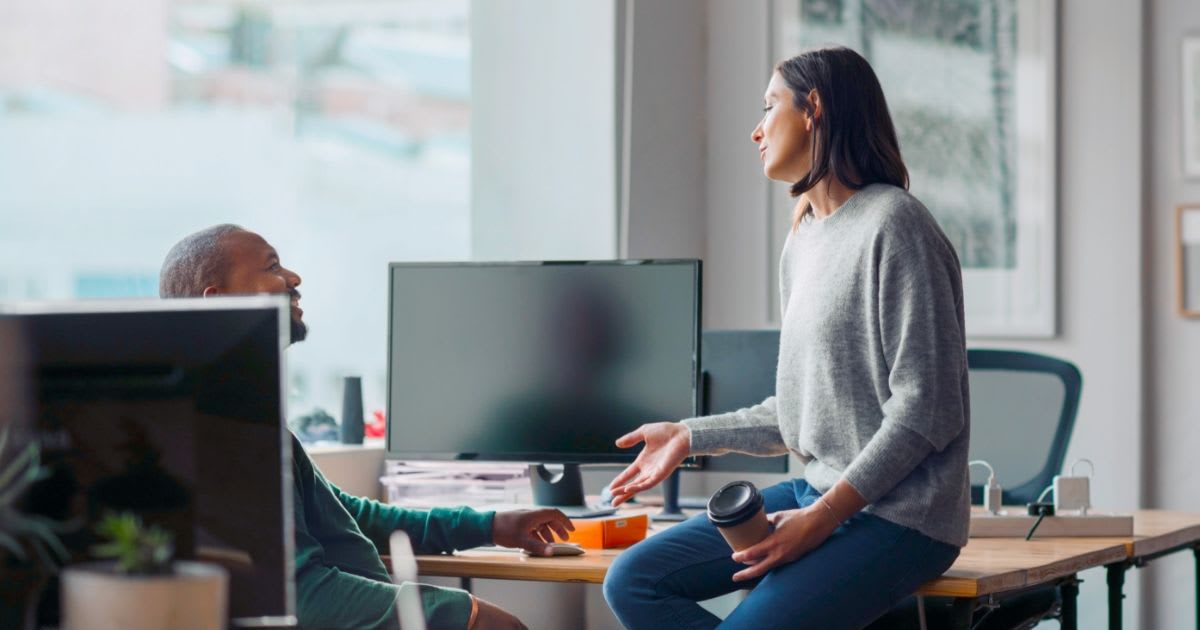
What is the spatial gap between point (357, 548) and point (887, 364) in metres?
0.77

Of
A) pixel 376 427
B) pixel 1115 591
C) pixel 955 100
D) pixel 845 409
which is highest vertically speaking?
pixel 955 100

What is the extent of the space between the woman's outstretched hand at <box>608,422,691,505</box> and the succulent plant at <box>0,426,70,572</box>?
109 centimetres

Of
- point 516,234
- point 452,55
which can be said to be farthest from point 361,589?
point 452,55

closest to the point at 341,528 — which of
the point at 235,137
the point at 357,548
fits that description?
the point at 357,548

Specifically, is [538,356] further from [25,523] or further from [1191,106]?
[1191,106]

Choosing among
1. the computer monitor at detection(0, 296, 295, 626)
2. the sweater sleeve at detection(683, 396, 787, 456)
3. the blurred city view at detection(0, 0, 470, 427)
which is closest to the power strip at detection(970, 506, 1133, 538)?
the sweater sleeve at detection(683, 396, 787, 456)

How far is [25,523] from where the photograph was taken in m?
1.07

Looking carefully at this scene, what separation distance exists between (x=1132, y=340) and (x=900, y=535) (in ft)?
6.66

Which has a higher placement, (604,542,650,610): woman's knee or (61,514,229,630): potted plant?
(61,514,229,630): potted plant

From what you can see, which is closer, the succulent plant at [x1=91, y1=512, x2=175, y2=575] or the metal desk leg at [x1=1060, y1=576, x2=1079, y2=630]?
the succulent plant at [x1=91, y1=512, x2=175, y2=575]

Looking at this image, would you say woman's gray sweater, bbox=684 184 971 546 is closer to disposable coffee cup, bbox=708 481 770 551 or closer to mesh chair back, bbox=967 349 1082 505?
disposable coffee cup, bbox=708 481 770 551

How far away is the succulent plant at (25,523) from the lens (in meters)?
1.07

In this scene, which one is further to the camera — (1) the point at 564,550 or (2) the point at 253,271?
(1) the point at 564,550

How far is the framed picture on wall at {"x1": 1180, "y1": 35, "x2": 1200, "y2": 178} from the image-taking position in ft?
11.8
